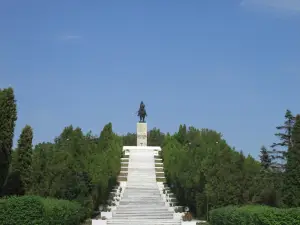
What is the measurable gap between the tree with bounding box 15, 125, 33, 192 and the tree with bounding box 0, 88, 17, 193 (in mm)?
8468

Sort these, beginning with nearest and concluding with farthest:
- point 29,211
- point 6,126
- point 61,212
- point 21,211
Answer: point 21,211, point 29,211, point 61,212, point 6,126

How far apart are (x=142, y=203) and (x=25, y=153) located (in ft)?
28.5

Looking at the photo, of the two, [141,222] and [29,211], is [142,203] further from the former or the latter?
[29,211]

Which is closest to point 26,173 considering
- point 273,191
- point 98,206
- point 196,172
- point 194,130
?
point 98,206

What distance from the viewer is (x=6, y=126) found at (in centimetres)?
2277

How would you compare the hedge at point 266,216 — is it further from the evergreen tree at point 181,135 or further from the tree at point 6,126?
the evergreen tree at point 181,135

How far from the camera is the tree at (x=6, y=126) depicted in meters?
22.3

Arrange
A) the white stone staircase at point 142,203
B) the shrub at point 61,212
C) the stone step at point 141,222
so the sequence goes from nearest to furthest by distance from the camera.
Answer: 1. the shrub at point 61,212
2. the stone step at point 141,222
3. the white stone staircase at point 142,203

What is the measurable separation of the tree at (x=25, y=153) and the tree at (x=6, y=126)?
27.8 feet

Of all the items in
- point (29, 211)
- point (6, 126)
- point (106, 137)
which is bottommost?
point (29, 211)

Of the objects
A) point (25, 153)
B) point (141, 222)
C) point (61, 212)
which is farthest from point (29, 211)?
point (25, 153)

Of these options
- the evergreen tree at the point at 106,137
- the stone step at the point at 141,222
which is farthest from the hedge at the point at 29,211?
the evergreen tree at the point at 106,137

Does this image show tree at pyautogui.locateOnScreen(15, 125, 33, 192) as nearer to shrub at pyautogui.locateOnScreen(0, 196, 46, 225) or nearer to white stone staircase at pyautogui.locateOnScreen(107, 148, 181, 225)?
white stone staircase at pyautogui.locateOnScreen(107, 148, 181, 225)

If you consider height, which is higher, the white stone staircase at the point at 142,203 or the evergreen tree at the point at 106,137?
the evergreen tree at the point at 106,137
